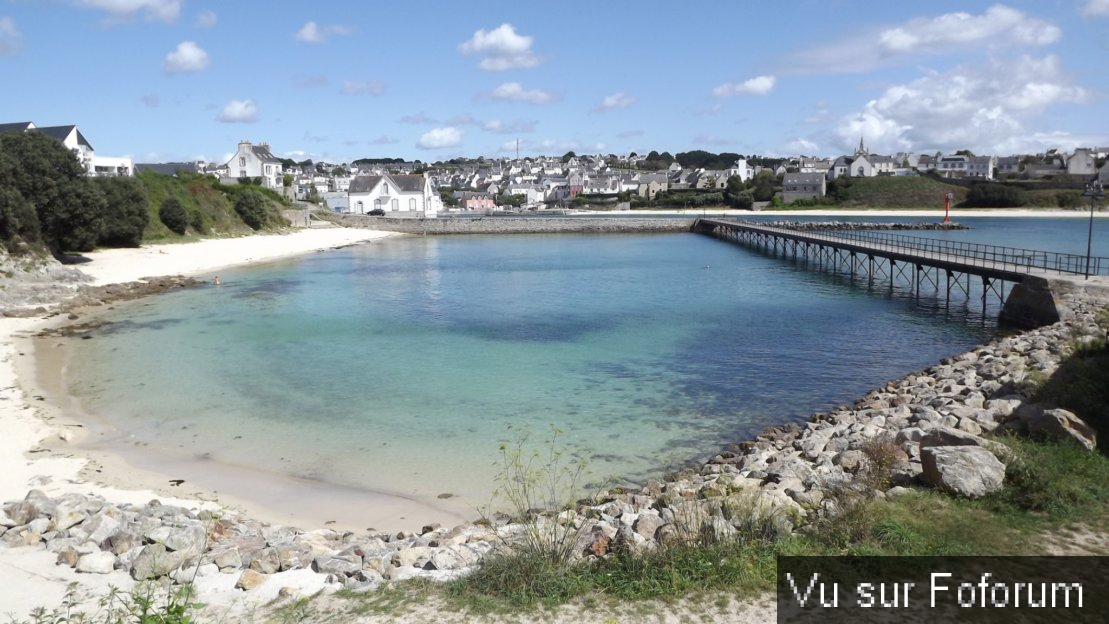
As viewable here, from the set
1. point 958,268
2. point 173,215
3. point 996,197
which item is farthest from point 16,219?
point 996,197

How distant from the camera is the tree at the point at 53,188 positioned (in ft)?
112

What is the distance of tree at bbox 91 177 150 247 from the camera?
134ft

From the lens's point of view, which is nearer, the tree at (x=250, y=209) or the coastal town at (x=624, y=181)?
the tree at (x=250, y=209)

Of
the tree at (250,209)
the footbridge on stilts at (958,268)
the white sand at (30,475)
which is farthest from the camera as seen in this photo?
the tree at (250,209)

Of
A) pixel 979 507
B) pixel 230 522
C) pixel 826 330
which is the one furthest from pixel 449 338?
pixel 979 507

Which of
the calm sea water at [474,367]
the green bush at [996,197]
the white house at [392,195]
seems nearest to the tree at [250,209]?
the calm sea water at [474,367]

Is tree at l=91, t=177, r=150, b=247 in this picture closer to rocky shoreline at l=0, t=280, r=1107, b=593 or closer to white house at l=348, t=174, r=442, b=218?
rocky shoreline at l=0, t=280, r=1107, b=593

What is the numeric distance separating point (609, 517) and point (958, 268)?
27.5 metres

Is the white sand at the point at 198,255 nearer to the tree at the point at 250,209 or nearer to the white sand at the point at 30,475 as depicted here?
the white sand at the point at 30,475

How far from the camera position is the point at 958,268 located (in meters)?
30.6

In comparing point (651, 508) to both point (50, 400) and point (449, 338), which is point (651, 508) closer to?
point (50, 400)

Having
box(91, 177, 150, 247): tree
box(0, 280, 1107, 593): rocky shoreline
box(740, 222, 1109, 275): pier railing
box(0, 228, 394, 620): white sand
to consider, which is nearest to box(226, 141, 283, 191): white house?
box(91, 177, 150, 247): tree

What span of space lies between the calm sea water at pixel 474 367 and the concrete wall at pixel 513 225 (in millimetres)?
44402

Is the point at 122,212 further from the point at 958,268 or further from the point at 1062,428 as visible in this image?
the point at 1062,428
